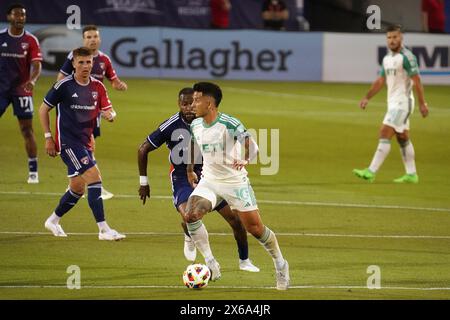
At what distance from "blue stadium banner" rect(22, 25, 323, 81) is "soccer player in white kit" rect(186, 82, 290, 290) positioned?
75.8 feet

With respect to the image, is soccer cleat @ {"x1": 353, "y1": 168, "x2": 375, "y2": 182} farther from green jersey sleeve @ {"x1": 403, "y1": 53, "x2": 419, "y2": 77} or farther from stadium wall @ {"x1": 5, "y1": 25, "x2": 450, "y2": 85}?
stadium wall @ {"x1": 5, "y1": 25, "x2": 450, "y2": 85}

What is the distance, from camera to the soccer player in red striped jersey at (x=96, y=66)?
16.3 m

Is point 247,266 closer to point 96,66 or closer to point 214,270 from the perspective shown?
point 214,270

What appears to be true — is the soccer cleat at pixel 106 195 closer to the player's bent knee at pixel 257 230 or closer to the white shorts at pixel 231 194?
the white shorts at pixel 231 194

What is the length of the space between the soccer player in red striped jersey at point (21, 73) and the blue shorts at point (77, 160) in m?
4.32

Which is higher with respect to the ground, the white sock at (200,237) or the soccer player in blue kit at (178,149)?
the soccer player in blue kit at (178,149)

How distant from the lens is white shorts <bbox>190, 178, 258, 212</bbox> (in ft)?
36.2

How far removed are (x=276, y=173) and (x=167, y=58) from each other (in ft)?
49.4

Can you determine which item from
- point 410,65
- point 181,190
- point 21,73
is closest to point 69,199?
point 181,190

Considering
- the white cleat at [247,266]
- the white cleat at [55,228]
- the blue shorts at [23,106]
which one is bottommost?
the white cleat at [247,266]

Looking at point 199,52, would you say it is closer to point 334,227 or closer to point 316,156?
point 316,156

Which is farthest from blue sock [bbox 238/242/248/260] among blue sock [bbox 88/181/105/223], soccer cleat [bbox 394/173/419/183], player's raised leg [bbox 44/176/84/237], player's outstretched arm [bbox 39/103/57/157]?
soccer cleat [bbox 394/173/419/183]

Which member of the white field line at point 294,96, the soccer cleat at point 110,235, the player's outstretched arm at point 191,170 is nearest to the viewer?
the player's outstretched arm at point 191,170

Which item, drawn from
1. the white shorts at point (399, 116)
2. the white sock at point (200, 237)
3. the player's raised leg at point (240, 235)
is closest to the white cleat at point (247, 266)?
the player's raised leg at point (240, 235)
